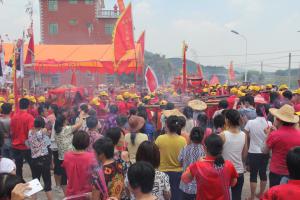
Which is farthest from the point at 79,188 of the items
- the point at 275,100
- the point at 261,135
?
the point at 275,100

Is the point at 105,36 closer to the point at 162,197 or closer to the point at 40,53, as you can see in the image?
the point at 40,53

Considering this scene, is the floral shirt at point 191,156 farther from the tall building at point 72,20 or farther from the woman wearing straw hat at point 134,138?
the tall building at point 72,20

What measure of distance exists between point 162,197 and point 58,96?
1035 centimetres

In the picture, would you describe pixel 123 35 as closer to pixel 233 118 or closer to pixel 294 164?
pixel 233 118

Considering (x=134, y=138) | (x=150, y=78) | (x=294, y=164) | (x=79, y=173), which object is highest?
(x=150, y=78)

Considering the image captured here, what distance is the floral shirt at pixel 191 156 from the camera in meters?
4.70

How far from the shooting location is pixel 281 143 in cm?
458

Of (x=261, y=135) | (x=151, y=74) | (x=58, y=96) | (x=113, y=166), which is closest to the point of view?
(x=113, y=166)

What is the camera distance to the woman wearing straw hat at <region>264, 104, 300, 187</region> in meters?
4.54

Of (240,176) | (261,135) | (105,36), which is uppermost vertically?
(105,36)

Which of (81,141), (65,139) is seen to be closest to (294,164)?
(81,141)

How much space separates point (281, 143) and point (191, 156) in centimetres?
107

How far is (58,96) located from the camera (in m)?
13.3

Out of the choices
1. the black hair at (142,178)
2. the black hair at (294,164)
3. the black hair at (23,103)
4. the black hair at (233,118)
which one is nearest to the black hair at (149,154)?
the black hair at (142,178)
